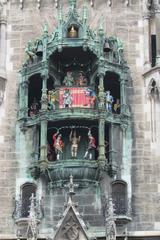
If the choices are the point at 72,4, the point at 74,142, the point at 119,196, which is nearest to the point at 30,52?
the point at 72,4

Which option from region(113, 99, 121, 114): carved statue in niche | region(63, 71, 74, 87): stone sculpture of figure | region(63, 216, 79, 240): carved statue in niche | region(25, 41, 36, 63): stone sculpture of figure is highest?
region(25, 41, 36, 63): stone sculpture of figure

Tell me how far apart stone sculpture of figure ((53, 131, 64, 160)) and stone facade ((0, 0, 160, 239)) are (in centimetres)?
92

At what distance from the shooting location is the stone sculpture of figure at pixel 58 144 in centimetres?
2556

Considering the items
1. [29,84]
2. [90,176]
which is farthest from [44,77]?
[90,176]

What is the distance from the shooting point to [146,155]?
25.7 meters

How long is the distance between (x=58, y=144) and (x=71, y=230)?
291cm

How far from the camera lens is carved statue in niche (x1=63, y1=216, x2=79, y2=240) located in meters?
24.1

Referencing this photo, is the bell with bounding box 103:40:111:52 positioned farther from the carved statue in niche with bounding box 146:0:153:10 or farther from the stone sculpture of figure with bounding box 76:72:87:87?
the carved statue in niche with bounding box 146:0:153:10

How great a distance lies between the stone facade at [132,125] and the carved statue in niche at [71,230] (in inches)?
23.7

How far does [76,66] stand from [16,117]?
105 inches

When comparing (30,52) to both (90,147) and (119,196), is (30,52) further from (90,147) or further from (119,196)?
(119,196)

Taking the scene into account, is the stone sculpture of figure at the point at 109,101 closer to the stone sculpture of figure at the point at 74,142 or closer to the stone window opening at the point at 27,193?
the stone sculpture of figure at the point at 74,142

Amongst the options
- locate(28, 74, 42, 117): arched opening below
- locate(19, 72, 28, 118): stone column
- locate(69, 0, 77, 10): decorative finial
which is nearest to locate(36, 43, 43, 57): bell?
locate(28, 74, 42, 117): arched opening below

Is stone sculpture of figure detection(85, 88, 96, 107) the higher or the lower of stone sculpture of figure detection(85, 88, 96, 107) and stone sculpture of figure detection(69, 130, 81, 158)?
the higher
